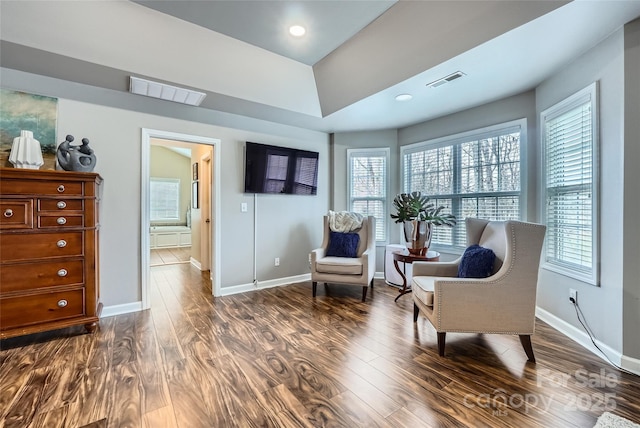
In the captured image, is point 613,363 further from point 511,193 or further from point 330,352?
point 330,352

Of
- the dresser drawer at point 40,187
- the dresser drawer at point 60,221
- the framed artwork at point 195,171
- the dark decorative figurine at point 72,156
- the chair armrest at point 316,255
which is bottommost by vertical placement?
the chair armrest at point 316,255

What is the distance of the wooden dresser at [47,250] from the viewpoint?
2.07 m

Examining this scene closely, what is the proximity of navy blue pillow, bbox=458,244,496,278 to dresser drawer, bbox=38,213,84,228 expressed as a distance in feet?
10.6

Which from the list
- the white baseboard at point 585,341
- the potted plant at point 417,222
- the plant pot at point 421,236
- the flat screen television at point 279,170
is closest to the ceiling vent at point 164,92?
the flat screen television at point 279,170

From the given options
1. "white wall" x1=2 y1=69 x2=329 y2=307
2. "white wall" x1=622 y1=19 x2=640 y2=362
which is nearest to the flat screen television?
"white wall" x1=2 y1=69 x2=329 y2=307

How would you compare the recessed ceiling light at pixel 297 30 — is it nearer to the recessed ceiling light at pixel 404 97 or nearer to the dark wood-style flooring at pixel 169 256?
the recessed ceiling light at pixel 404 97

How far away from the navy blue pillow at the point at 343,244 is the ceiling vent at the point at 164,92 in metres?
2.29

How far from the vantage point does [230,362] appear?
1973 mm

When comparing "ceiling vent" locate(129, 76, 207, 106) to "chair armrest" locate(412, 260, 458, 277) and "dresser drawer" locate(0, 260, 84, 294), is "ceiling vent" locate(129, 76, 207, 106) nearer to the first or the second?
Answer: "dresser drawer" locate(0, 260, 84, 294)

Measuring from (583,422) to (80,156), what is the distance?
3.94 meters

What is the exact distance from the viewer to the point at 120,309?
288 centimetres

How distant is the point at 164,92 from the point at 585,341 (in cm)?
432

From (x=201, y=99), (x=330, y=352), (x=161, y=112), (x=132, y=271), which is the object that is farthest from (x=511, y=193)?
(x=132, y=271)

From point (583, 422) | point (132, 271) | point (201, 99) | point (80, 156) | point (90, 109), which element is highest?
point (201, 99)
